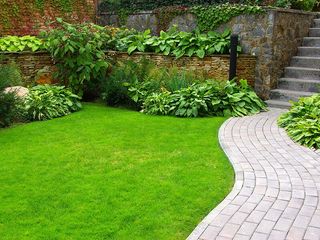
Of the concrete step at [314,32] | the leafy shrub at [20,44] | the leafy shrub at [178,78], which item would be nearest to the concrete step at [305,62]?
the concrete step at [314,32]

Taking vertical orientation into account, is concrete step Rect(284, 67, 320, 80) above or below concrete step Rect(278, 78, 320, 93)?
above

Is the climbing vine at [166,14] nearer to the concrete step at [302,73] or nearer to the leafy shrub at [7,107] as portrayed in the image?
the concrete step at [302,73]

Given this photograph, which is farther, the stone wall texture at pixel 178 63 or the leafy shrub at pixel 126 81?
the stone wall texture at pixel 178 63

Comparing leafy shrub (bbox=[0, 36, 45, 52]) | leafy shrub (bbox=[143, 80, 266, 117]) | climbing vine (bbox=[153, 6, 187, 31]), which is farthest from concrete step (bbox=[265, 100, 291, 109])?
leafy shrub (bbox=[0, 36, 45, 52])

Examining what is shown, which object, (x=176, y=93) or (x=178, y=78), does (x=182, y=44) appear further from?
(x=176, y=93)

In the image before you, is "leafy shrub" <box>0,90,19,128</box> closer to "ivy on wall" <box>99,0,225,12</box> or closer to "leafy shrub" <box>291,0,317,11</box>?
"ivy on wall" <box>99,0,225,12</box>

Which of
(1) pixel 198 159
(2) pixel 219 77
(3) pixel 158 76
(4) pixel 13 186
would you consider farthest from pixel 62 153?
(2) pixel 219 77

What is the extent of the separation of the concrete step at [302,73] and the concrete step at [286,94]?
56 cm

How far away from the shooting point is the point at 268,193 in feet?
13.4

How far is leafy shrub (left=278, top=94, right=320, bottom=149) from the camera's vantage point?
5820mm

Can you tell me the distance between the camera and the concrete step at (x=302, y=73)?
8906 millimetres

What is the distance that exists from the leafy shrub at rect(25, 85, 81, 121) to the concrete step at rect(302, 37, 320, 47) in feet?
19.0

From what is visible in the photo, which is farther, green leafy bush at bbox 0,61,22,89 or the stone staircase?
the stone staircase

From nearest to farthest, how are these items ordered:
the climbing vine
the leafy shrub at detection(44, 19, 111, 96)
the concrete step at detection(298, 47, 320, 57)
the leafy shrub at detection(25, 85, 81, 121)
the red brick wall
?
the leafy shrub at detection(25, 85, 81, 121) < the leafy shrub at detection(44, 19, 111, 96) < the concrete step at detection(298, 47, 320, 57) < the climbing vine < the red brick wall
